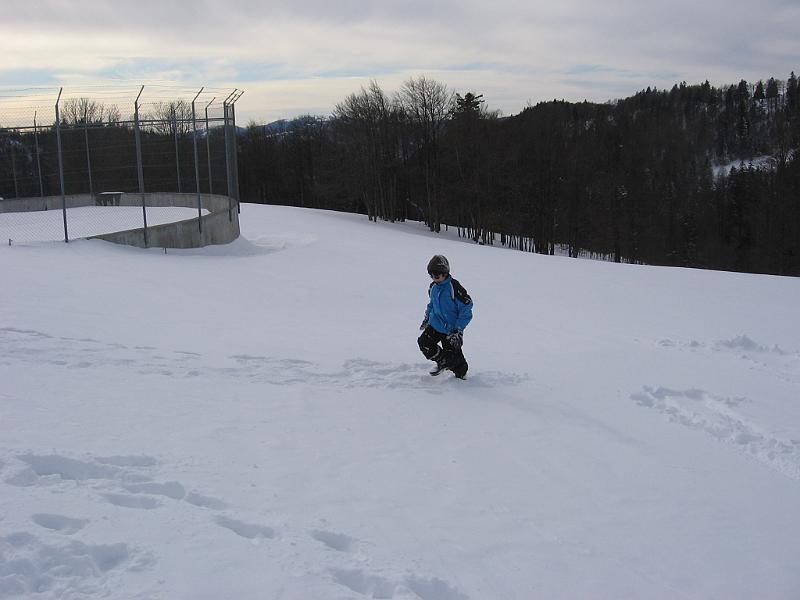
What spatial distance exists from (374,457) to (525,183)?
149ft

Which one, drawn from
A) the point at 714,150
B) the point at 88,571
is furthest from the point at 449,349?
the point at 714,150

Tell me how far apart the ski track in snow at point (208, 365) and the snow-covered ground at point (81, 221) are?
9.00 meters

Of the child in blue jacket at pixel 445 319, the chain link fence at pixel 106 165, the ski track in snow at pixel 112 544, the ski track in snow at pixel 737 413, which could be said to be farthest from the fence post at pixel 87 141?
the ski track in snow at pixel 737 413

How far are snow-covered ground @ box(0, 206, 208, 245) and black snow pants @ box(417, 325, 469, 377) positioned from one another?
1132 cm

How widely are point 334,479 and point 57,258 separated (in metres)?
10.8

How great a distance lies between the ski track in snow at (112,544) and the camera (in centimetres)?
296

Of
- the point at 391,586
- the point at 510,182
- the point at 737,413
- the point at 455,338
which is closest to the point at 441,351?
the point at 455,338

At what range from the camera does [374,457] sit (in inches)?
194

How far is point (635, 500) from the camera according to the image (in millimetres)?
4523

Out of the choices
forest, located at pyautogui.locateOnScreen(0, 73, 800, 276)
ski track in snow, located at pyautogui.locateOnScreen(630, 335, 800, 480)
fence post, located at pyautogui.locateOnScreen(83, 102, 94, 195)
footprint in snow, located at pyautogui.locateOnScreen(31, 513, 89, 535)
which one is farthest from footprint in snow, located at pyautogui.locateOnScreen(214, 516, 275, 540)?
forest, located at pyautogui.locateOnScreen(0, 73, 800, 276)

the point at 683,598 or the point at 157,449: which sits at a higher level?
the point at 157,449

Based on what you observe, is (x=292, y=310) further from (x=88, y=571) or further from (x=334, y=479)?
(x=88, y=571)

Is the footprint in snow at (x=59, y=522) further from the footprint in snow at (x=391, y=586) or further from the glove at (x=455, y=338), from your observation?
the glove at (x=455, y=338)

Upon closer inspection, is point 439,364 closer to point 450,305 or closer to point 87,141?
point 450,305
